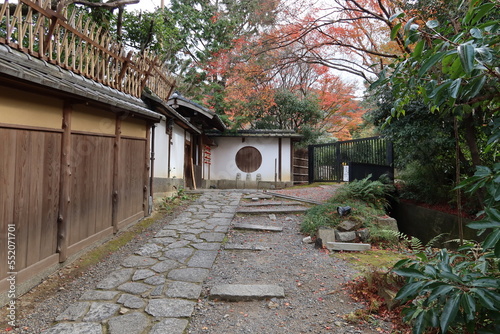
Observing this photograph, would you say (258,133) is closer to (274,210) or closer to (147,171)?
(274,210)

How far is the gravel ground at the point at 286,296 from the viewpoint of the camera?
286 centimetres

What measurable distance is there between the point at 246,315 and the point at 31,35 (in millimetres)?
4908

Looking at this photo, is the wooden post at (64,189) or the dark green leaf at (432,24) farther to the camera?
the wooden post at (64,189)

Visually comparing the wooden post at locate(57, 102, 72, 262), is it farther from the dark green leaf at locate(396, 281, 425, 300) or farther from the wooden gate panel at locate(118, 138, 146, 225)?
the dark green leaf at locate(396, 281, 425, 300)

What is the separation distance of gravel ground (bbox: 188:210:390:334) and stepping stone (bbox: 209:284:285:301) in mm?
63

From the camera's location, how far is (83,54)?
512 cm

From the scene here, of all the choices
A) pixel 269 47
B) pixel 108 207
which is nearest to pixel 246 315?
pixel 108 207

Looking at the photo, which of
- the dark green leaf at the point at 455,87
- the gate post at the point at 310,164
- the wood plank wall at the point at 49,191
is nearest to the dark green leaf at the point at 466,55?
the dark green leaf at the point at 455,87

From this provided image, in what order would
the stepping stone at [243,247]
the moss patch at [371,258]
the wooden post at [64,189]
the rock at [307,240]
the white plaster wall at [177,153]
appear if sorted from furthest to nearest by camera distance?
the white plaster wall at [177,153], the rock at [307,240], the stepping stone at [243,247], the moss patch at [371,258], the wooden post at [64,189]

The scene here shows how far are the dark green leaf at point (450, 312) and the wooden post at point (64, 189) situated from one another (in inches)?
193

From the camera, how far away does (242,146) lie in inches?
637

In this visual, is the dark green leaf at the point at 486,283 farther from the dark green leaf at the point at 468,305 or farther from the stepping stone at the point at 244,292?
the stepping stone at the point at 244,292

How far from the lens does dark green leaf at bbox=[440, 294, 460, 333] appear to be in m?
1.38

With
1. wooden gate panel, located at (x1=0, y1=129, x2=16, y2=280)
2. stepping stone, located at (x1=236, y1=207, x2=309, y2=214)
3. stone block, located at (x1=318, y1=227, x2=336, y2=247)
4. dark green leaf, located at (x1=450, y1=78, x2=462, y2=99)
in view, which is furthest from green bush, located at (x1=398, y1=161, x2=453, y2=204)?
wooden gate panel, located at (x1=0, y1=129, x2=16, y2=280)
